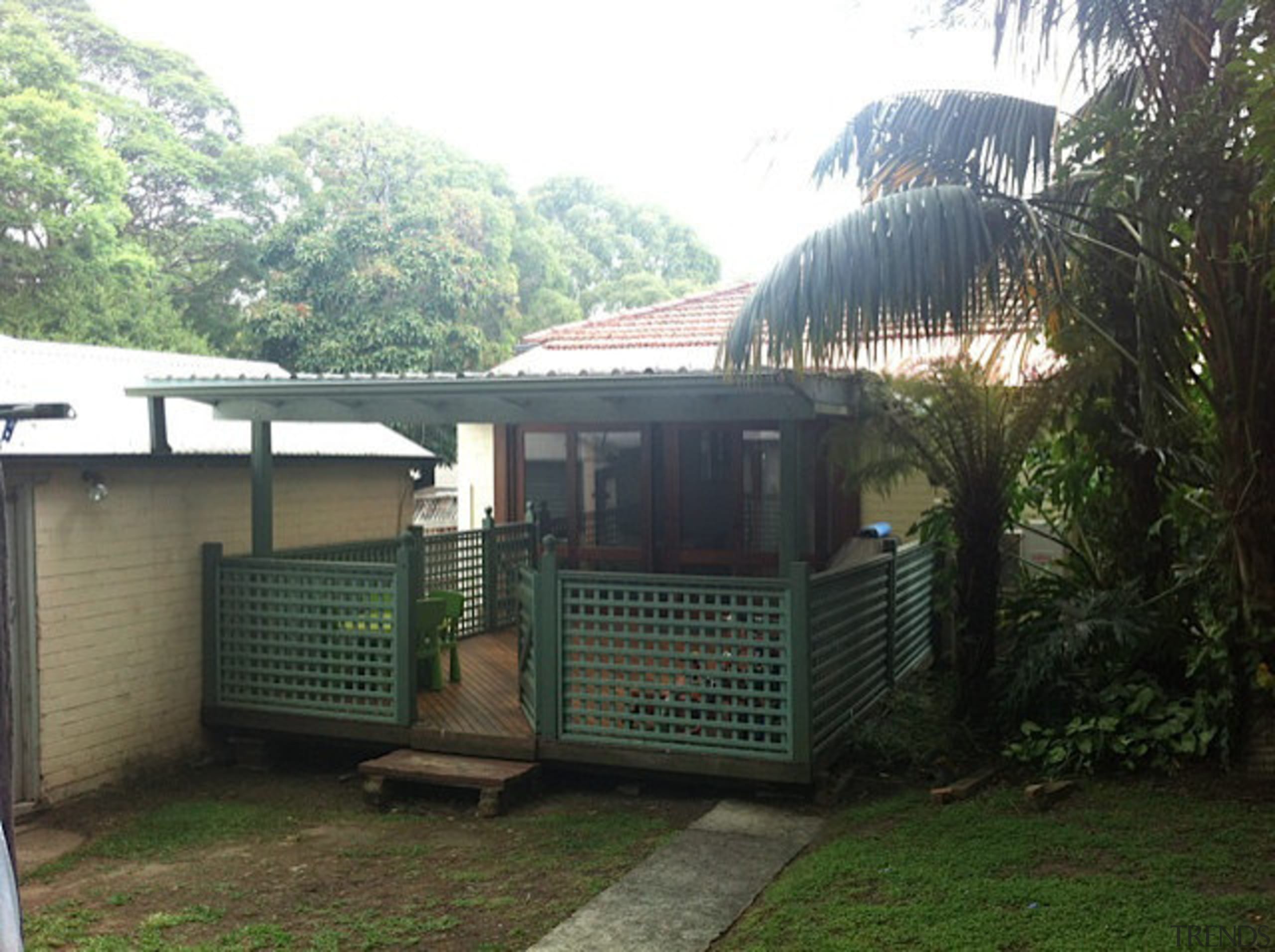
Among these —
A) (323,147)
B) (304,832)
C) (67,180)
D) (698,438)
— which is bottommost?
(304,832)

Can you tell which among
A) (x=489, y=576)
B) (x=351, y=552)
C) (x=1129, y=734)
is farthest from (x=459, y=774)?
(x=489, y=576)

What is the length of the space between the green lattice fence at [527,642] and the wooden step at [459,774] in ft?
1.25

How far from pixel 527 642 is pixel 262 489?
7.68ft

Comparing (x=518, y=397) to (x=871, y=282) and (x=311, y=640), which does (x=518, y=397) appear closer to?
(x=311, y=640)

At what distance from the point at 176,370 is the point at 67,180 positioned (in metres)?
15.4

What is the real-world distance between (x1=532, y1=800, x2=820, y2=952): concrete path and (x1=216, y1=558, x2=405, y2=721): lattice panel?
2.65m

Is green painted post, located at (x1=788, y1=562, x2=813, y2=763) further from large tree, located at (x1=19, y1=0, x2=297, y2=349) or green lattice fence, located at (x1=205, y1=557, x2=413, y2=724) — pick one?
large tree, located at (x1=19, y1=0, x2=297, y2=349)

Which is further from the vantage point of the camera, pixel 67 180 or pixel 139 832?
pixel 67 180

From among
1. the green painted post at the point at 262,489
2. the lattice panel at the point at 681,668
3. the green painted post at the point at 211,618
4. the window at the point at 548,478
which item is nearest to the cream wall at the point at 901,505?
the window at the point at 548,478

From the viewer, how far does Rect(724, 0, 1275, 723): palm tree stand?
586cm

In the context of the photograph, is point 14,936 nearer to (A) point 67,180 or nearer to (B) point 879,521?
(B) point 879,521

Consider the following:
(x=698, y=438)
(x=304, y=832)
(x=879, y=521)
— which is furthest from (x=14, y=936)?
(x=879, y=521)

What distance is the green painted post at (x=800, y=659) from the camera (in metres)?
6.88

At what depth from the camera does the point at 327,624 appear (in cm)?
832
